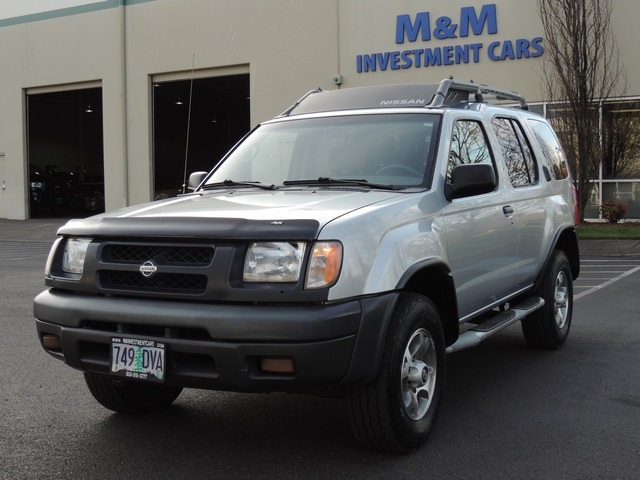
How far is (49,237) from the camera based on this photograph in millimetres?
22406

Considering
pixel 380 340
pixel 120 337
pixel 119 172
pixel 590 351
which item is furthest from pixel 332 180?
pixel 119 172

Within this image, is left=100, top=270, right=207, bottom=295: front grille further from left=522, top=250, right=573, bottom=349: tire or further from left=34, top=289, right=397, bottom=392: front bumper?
left=522, top=250, right=573, bottom=349: tire

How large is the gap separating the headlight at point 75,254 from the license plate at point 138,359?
556mm

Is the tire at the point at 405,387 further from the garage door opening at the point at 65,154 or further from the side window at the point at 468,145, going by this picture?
the garage door opening at the point at 65,154

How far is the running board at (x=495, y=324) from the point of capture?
4.64 metres

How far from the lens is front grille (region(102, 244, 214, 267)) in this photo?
3.67m

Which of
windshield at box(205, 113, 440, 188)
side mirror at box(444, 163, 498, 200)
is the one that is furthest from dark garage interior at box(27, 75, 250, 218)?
side mirror at box(444, 163, 498, 200)

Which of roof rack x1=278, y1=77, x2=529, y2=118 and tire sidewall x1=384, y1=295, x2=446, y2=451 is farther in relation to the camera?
roof rack x1=278, y1=77, x2=529, y2=118

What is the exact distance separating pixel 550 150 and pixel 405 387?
3.57 metres

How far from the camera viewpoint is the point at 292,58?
22781mm

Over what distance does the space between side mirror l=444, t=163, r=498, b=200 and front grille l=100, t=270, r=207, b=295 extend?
170cm

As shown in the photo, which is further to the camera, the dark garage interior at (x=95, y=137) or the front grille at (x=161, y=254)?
the dark garage interior at (x=95, y=137)

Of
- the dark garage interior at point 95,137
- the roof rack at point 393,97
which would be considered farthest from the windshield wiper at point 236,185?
the dark garage interior at point 95,137

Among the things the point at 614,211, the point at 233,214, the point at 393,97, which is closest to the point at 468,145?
the point at 393,97
